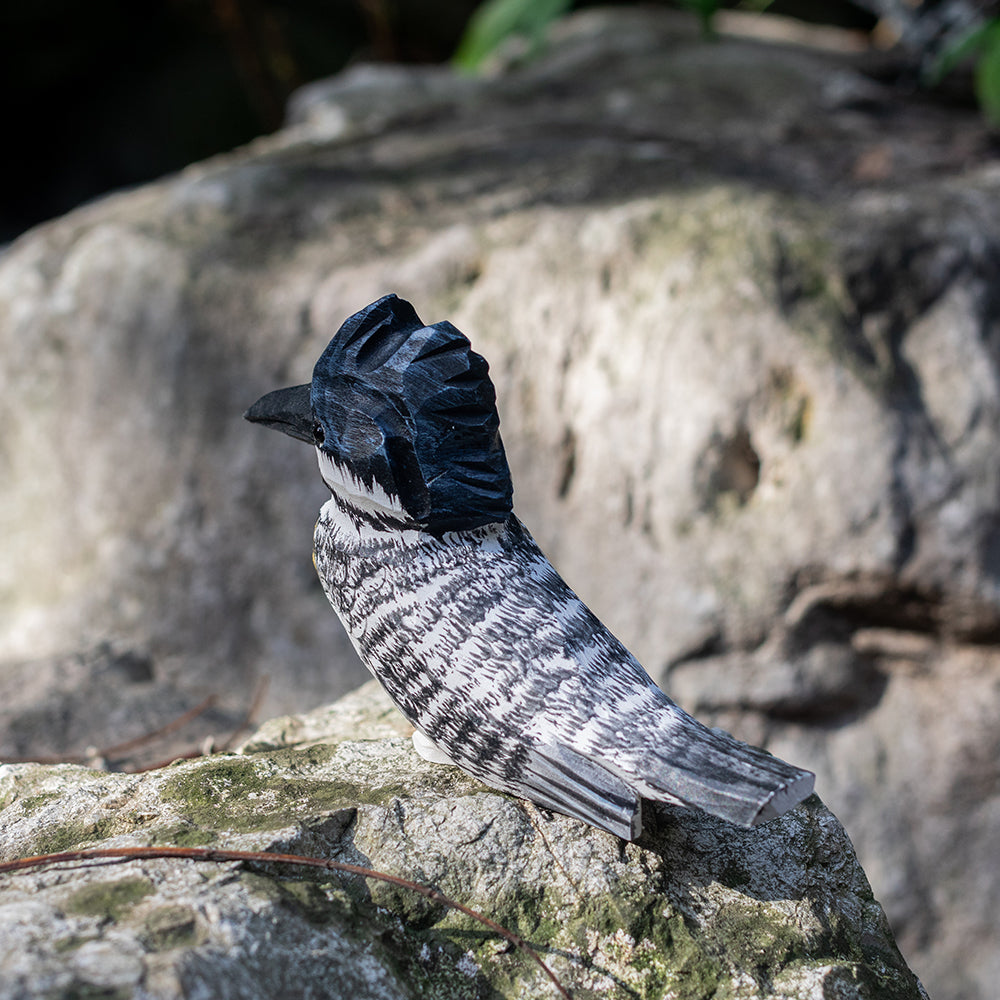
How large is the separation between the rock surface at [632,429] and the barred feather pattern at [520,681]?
1176 millimetres

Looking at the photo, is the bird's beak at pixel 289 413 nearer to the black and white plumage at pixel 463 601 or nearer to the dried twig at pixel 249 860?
the black and white plumage at pixel 463 601

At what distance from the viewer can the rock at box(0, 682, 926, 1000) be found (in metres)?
1.07

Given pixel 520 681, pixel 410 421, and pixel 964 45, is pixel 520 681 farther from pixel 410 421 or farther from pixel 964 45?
pixel 964 45

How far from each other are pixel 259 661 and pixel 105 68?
5.16 m

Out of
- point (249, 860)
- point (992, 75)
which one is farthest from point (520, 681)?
point (992, 75)

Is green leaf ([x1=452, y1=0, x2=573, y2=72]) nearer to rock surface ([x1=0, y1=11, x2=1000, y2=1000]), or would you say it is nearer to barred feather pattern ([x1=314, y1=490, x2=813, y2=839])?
rock surface ([x1=0, y1=11, x2=1000, y2=1000])

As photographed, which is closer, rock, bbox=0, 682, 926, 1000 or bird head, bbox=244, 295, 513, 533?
rock, bbox=0, 682, 926, 1000

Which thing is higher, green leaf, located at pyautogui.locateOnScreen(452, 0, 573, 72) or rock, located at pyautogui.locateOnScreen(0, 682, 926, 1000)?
green leaf, located at pyautogui.locateOnScreen(452, 0, 573, 72)

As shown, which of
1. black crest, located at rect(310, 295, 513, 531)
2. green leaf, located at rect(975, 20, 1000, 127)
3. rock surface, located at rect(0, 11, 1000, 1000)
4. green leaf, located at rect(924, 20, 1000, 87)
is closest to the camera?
black crest, located at rect(310, 295, 513, 531)

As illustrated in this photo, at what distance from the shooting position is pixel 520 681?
130 centimetres

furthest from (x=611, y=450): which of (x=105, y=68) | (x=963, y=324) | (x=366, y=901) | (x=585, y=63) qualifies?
(x=105, y=68)

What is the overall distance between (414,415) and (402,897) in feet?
2.04

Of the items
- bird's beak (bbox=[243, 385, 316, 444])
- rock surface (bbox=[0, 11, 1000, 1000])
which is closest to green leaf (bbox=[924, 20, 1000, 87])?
rock surface (bbox=[0, 11, 1000, 1000])

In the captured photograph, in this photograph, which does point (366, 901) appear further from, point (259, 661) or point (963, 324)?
point (963, 324)
